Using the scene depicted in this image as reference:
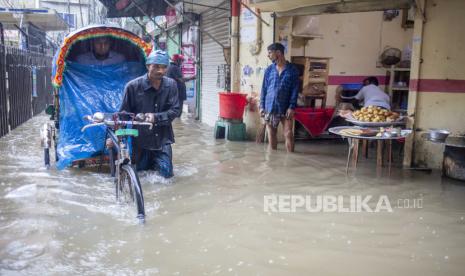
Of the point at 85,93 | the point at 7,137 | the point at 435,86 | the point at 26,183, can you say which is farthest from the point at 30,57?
the point at 435,86

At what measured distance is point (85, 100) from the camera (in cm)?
676

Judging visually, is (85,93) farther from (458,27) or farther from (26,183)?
(458,27)

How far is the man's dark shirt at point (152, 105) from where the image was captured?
17.9ft

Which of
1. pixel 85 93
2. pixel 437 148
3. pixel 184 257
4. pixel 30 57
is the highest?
pixel 30 57

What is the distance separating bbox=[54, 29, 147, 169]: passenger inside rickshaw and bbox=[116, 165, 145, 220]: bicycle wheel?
1625mm

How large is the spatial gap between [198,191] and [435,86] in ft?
13.0

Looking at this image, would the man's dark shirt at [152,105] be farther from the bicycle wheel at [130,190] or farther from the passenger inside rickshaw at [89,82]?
the passenger inside rickshaw at [89,82]

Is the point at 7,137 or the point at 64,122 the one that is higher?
the point at 64,122

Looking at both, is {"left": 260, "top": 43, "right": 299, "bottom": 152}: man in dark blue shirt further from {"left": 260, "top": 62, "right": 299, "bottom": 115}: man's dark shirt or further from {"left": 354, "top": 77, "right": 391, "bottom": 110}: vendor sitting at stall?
{"left": 354, "top": 77, "right": 391, "bottom": 110}: vendor sitting at stall

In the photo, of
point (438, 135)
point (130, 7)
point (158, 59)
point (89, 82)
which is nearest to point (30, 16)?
point (130, 7)

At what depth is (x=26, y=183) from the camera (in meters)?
5.88

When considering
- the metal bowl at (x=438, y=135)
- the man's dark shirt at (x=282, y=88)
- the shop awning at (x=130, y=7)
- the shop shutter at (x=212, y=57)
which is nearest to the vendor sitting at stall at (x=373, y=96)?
the man's dark shirt at (x=282, y=88)

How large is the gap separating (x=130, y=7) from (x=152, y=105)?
26.0 ft

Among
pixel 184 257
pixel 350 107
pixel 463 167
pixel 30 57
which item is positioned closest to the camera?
pixel 184 257
